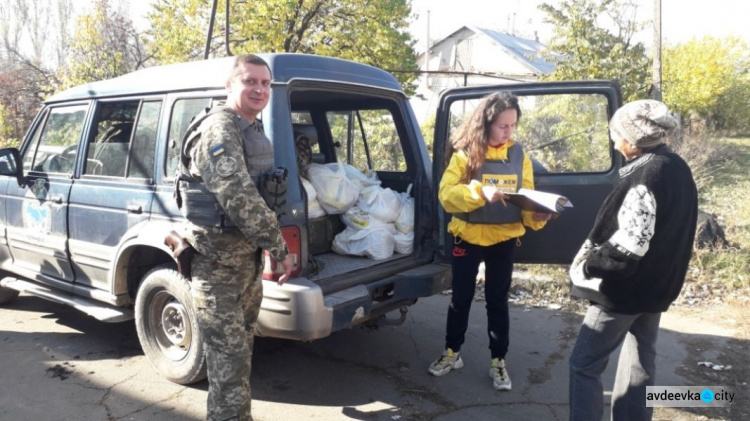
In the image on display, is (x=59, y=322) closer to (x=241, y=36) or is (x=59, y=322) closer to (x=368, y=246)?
(x=368, y=246)

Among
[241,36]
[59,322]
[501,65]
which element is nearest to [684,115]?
[501,65]

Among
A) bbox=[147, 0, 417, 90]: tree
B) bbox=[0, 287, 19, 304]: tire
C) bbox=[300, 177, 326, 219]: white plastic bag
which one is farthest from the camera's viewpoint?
bbox=[147, 0, 417, 90]: tree

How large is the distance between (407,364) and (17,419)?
2.46m

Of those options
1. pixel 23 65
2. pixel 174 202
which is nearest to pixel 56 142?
pixel 174 202

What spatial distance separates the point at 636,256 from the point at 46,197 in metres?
4.13

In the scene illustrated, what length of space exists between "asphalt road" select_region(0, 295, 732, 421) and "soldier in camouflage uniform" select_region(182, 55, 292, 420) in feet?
2.21

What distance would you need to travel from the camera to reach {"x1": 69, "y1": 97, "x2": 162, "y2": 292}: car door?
11.8 feet

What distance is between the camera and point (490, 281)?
137 inches

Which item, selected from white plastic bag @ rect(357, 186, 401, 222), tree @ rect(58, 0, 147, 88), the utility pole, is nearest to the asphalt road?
white plastic bag @ rect(357, 186, 401, 222)

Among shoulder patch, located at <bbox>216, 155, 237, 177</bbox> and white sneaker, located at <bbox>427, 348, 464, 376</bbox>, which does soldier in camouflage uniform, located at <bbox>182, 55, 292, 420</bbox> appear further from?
white sneaker, located at <bbox>427, 348, 464, 376</bbox>

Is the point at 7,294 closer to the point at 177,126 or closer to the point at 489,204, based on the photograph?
the point at 177,126

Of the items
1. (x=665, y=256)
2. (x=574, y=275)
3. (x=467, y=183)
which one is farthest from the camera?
(x=467, y=183)

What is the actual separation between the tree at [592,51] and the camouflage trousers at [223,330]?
9.86 metres

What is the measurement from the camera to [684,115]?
23.1 meters
